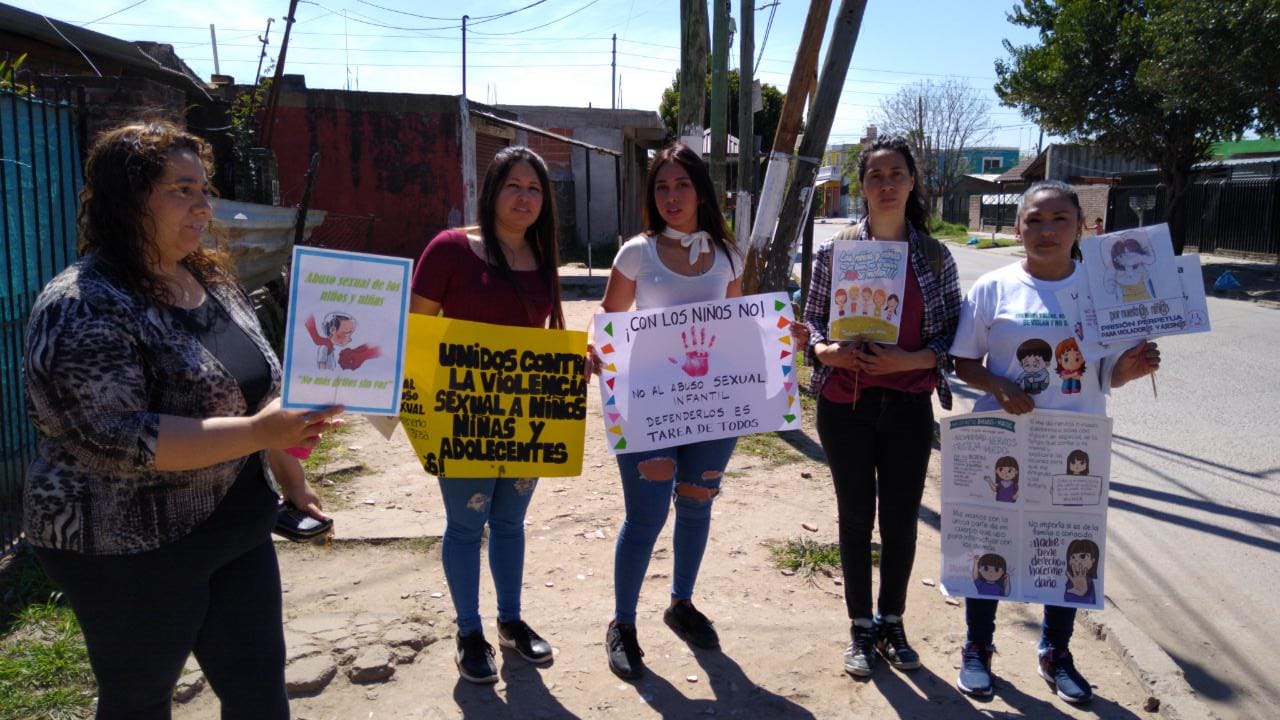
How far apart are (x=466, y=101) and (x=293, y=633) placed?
1198 cm

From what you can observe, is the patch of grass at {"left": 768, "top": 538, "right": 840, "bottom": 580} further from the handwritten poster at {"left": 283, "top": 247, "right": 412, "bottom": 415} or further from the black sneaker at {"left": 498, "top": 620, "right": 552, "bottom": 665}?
the handwritten poster at {"left": 283, "top": 247, "right": 412, "bottom": 415}

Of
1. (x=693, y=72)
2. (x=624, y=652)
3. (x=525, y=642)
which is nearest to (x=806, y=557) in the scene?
(x=624, y=652)

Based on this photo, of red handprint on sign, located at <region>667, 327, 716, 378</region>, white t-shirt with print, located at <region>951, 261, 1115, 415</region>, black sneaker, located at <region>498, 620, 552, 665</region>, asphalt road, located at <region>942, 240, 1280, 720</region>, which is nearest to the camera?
white t-shirt with print, located at <region>951, 261, 1115, 415</region>

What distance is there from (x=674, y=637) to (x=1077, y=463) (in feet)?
5.61

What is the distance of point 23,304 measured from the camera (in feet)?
14.9

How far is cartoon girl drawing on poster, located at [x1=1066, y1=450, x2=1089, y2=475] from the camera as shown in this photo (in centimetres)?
316

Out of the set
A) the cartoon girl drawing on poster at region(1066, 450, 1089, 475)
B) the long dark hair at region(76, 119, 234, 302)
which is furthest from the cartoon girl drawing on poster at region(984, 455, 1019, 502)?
the long dark hair at region(76, 119, 234, 302)

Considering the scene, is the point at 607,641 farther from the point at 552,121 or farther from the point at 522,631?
the point at 552,121

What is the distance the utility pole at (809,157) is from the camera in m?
6.07

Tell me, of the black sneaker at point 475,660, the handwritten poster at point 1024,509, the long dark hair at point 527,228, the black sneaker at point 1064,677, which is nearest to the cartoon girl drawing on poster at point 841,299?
the handwritten poster at point 1024,509

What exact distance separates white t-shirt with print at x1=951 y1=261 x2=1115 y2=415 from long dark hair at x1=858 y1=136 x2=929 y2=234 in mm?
354

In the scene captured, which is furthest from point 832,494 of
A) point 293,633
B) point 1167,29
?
point 1167,29

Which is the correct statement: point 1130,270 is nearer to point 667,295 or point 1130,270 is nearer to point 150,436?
point 667,295

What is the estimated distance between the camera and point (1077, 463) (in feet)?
10.4
